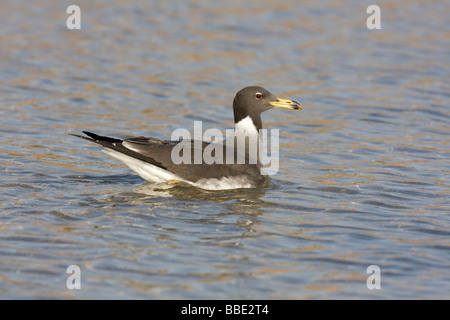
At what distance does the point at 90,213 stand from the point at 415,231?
373 centimetres

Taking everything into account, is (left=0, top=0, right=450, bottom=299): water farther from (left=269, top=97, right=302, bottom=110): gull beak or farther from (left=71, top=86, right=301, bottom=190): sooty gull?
(left=269, top=97, right=302, bottom=110): gull beak

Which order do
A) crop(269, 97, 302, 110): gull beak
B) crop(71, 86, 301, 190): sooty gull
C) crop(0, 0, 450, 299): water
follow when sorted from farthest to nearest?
crop(269, 97, 302, 110): gull beak → crop(71, 86, 301, 190): sooty gull → crop(0, 0, 450, 299): water

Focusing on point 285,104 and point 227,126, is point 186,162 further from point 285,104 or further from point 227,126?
point 227,126

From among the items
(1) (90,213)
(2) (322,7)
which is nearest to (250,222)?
(1) (90,213)

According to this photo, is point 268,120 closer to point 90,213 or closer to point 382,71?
point 382,71

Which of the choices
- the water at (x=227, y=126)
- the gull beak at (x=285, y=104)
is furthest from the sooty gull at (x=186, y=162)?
the gull beak at (x=285, y=104)

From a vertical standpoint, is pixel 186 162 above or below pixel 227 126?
below

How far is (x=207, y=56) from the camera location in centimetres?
1900

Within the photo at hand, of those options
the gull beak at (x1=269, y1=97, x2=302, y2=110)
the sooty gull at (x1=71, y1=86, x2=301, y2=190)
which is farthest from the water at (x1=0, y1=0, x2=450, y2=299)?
the gull beak at (x1=269, y1=97, x2=302, y2=110)

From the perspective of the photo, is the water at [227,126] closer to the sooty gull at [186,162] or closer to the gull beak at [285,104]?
the sooty gull at [186,162]

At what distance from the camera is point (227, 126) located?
1455 cm

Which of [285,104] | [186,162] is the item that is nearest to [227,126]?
[285,104]

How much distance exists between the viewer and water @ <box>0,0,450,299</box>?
7.80m
